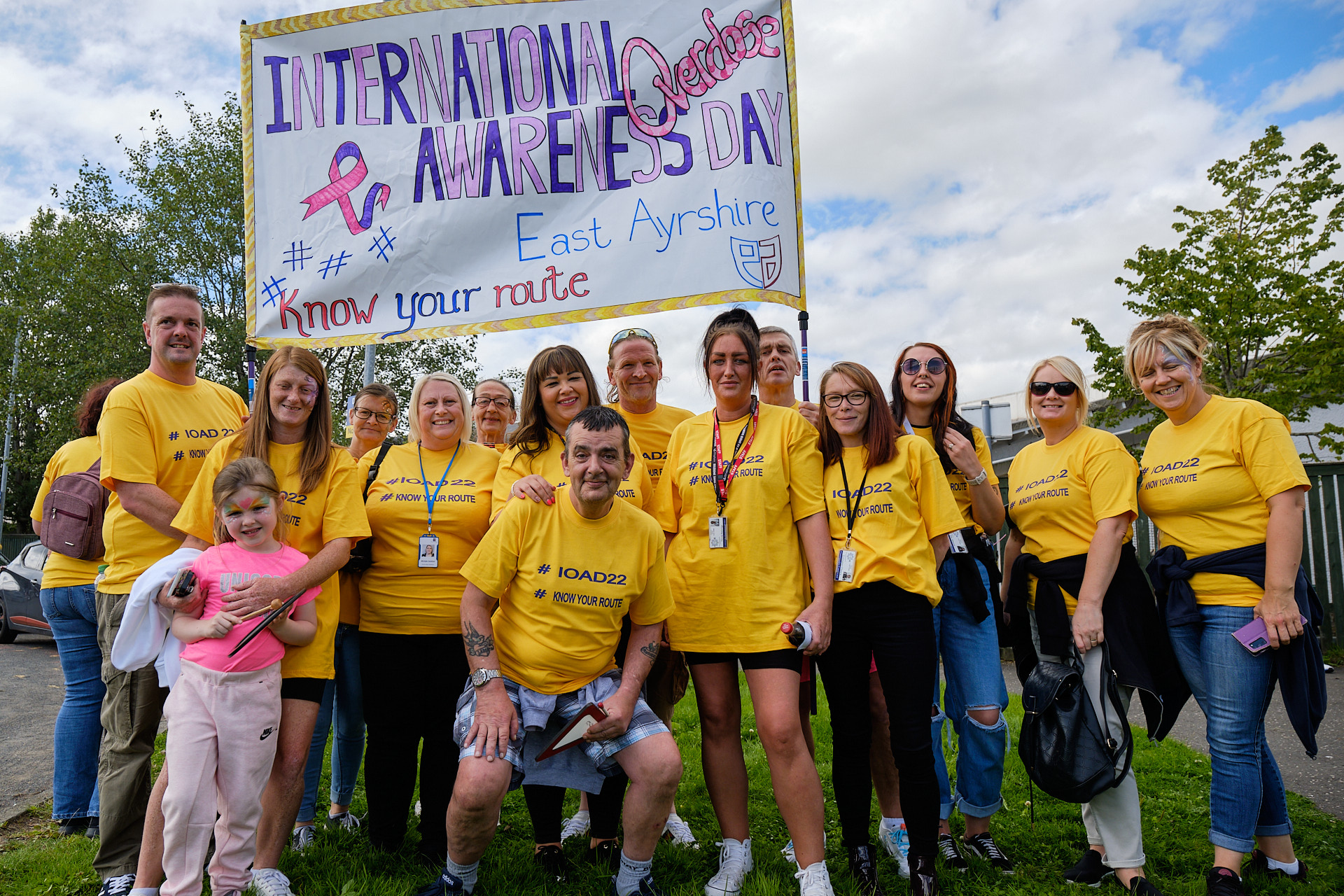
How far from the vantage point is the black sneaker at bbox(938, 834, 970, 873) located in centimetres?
369

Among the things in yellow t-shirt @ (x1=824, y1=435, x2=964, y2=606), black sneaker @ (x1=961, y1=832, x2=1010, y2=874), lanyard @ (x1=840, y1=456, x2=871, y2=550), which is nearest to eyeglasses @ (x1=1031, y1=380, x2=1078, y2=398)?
yellow t-shirt @ (x1=824, y1=435, x2=964, y2=606)

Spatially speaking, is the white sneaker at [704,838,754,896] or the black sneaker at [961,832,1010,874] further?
the black sneaker at [961,832,1010,874]

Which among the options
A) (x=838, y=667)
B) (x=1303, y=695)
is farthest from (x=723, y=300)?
(x=1303, y=695)

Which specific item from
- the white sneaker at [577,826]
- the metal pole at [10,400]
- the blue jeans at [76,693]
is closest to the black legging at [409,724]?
the white sneaker at [577,826]

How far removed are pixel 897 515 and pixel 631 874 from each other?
1846mm

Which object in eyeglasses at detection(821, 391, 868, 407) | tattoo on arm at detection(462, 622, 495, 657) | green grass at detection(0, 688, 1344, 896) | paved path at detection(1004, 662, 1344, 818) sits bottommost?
paved path at detection(1004, 662, 1344, 818)

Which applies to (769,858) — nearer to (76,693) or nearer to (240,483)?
(240,483)

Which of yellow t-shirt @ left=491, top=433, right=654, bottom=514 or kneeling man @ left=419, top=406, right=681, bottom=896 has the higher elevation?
yellow t-shirt @ left=491, top=433, right=654, bottom=514

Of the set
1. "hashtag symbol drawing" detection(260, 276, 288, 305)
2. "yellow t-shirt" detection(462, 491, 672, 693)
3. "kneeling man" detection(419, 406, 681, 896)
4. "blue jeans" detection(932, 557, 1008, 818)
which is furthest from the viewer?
"hashtag symbol drawing" detection(260, 276, 288, 305)

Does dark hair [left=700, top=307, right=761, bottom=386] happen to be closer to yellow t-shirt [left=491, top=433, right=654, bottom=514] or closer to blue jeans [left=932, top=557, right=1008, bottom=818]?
yellow t-shirt [left=491, top=433, right=654, bottom=514]

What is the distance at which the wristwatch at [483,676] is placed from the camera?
128 inches

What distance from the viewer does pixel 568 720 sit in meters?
3.35

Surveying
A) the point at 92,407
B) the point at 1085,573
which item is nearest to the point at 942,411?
the point at 1085,573

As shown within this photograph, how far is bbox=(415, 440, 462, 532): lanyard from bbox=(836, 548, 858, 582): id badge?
187cm
